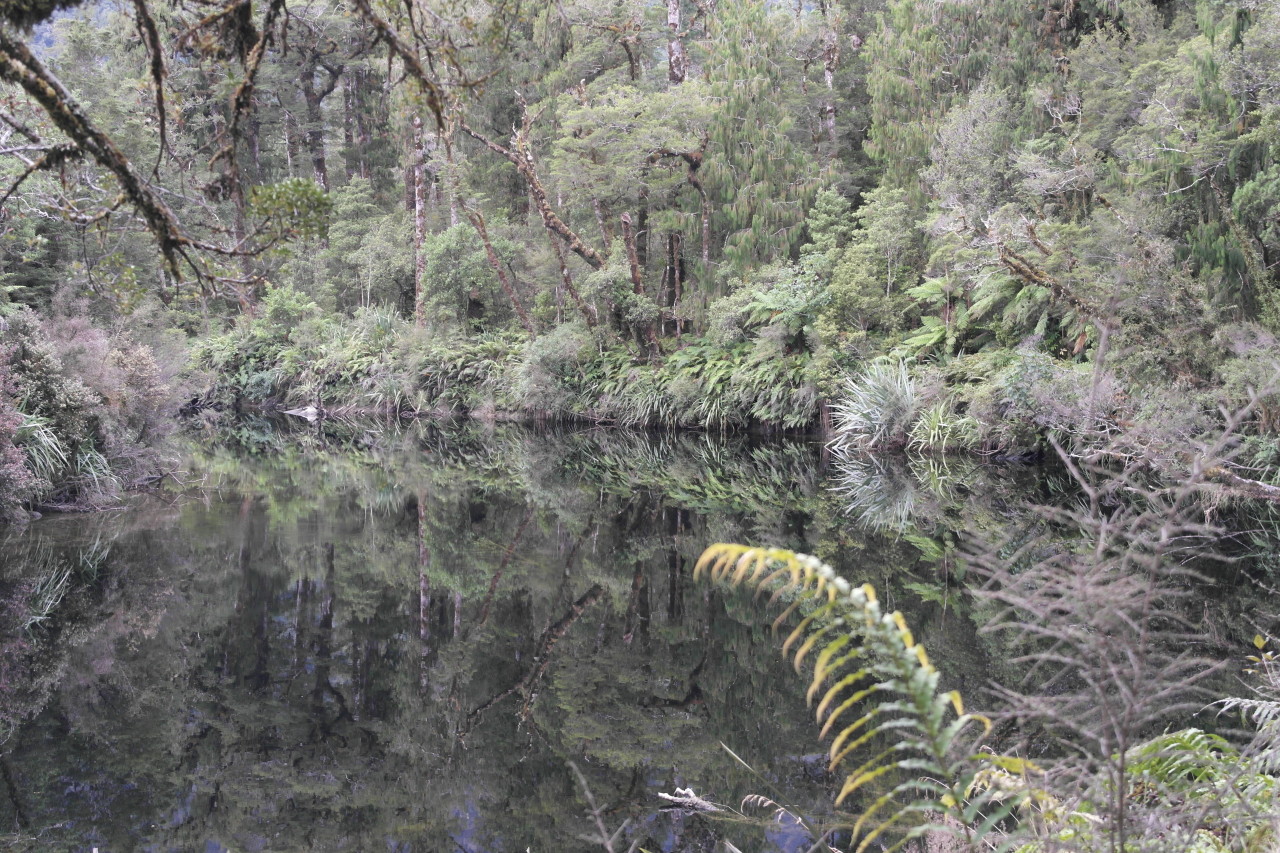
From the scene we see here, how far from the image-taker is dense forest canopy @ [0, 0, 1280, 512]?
3.81 metres

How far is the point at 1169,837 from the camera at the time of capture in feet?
6.84

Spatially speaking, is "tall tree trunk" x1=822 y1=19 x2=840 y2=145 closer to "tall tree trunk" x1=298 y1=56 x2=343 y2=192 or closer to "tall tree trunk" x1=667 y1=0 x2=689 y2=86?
"tall tree trunk" x1=667 y1=0 x2=689 y2=86

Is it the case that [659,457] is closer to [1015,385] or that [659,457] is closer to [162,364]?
[1015,385]

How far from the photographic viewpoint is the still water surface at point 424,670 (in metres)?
4.00

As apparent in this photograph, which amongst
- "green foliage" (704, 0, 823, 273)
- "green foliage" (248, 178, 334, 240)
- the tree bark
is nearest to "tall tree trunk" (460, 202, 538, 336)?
the tree bark

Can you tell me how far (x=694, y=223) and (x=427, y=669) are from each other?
15286 mm

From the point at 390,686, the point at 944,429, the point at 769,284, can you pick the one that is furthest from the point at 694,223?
the point at 390,686

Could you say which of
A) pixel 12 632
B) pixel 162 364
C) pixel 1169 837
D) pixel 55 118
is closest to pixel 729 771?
pixel 1169 837

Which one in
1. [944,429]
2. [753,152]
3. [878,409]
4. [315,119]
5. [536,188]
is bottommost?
[944,429]

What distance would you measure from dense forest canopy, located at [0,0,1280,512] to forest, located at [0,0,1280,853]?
0.06m

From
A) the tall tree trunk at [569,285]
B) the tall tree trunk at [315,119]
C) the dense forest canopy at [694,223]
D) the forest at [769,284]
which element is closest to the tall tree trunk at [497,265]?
the forest at [769,284]

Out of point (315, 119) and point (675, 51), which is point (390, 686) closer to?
point (675, 51)

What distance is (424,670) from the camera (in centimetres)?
566

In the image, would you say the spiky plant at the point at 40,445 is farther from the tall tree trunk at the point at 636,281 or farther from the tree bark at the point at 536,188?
the tall tree trunk at the point at 636,281
